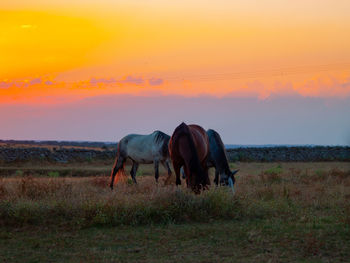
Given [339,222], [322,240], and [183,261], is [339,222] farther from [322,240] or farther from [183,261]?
[183,261]

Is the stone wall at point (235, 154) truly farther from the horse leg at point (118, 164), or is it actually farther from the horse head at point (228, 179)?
the horse head at point (228, 179)

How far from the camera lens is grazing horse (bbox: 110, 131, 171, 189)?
15680mm

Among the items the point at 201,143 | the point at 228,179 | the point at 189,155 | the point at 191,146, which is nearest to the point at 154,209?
the point at 189,155

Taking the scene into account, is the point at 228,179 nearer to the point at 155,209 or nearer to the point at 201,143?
the point at 201,143

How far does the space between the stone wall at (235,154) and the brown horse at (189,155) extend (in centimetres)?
2098

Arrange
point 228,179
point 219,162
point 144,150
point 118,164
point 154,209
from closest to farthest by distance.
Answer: point 154,209 < point 228,179 < point 219,162 < point 144,150 < point 118,164

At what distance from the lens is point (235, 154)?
35781mm

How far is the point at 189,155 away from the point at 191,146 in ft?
0.69

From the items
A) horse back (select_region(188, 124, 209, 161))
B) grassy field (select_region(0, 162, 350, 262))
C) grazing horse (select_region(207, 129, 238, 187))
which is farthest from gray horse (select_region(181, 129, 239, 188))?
grassy field (select_region(0, 162, 350, 262))

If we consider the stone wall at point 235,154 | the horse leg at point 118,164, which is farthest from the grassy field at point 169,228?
the stone wall at point 235,154

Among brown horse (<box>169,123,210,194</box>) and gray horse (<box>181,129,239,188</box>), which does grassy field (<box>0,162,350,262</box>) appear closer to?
brown horse (<box>169,123,210,194</box>)

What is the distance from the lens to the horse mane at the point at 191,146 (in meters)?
10.3

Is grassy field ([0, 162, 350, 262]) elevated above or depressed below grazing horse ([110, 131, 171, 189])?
below

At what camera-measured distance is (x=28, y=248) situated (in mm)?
6848
